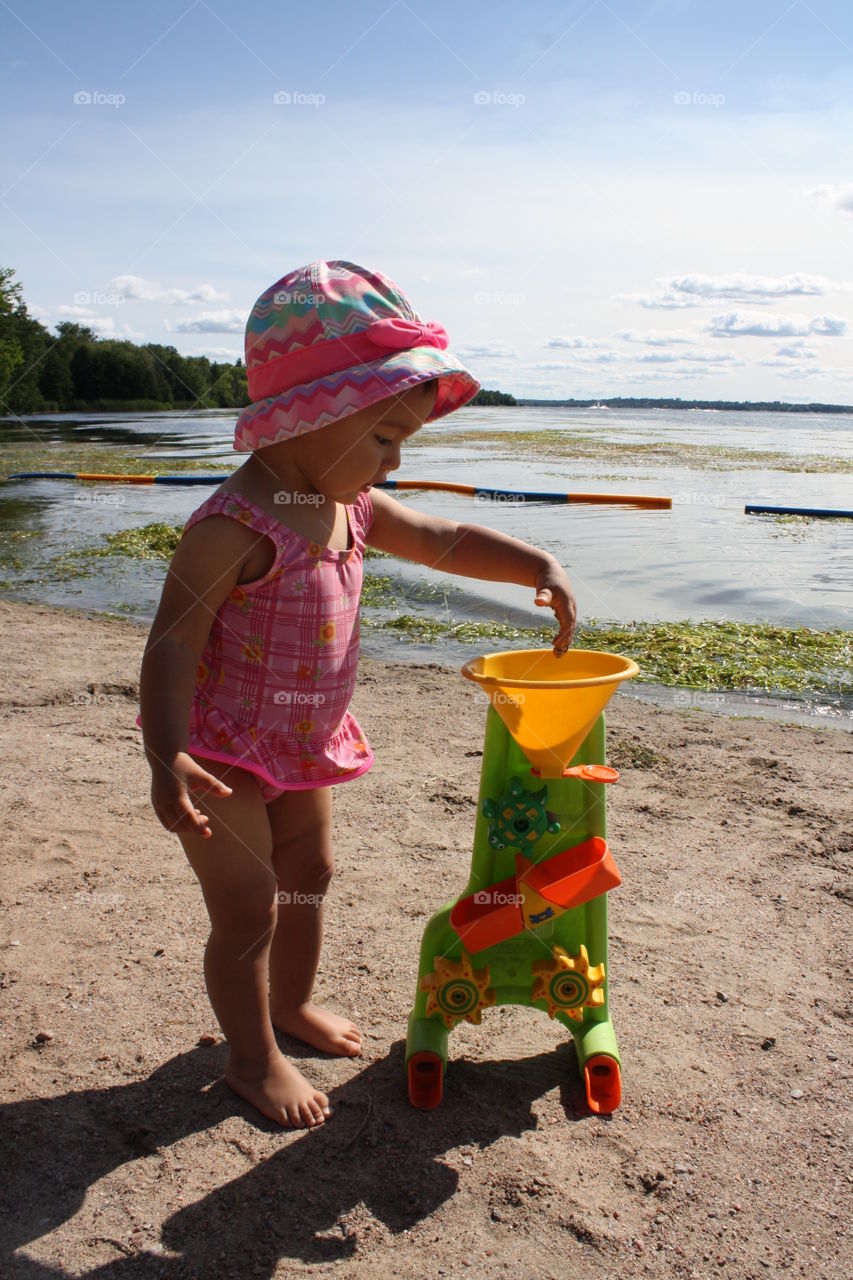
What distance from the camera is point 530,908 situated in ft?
6.66

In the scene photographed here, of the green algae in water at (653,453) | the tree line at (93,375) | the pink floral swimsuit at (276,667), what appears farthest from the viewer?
the tree line at (93,375)

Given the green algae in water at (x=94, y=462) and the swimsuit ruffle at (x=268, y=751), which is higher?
the green algae in water at (x=94, y=462)

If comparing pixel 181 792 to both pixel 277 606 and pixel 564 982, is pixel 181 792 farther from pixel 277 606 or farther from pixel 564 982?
pixel 564 982

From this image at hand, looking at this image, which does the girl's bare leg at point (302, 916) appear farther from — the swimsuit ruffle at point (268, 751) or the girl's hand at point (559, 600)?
the girl's hand at point (559, 600)

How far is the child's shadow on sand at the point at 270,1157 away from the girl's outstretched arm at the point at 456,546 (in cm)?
108

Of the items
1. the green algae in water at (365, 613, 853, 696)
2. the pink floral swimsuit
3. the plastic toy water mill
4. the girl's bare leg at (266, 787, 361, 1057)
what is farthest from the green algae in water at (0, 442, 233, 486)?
the plastic toy water mill

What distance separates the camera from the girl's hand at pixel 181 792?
5.61 ft

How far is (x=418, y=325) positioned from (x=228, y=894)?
118 centimetres

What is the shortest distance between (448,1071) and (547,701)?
2.93ft

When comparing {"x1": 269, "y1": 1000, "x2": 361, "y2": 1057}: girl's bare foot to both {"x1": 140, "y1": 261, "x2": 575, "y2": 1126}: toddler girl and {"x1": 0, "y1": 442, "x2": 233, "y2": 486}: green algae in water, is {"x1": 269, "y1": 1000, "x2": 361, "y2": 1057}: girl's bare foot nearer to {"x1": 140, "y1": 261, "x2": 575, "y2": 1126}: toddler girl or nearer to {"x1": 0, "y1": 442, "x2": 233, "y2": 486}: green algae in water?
{"x1": 140, "y1": 261, "x2": 575, "y2": 1126}: toddler girl

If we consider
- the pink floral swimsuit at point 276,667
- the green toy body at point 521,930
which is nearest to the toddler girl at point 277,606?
the pink floral swimsuit at point 276,667

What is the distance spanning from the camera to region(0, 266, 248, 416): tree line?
51.4 meters

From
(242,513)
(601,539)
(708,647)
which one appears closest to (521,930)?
(242,513)

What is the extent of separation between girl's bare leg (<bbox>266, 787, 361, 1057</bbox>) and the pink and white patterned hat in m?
0.81
